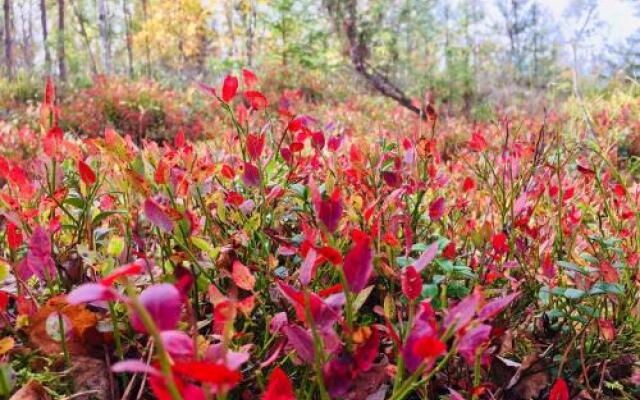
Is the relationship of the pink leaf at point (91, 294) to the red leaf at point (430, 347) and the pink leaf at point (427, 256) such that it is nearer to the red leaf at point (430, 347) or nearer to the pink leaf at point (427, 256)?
the red leaf at point (430, 347)

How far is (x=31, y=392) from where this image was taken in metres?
0.76

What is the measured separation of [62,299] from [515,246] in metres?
0.94

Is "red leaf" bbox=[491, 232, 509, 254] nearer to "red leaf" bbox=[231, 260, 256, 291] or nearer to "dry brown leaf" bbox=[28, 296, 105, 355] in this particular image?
"red leaf" bbox=[231, 260, 256, 291]

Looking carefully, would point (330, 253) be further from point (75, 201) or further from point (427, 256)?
point (75, 201)

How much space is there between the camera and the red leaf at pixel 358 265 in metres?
0.59

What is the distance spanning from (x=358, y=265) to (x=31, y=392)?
505 mm

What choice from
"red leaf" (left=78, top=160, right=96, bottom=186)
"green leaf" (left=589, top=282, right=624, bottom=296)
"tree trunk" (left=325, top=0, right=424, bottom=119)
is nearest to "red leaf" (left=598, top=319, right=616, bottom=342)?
"green leaf" (left=589, top=282, right=624, bottom=296)

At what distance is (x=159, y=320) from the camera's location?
0.43m

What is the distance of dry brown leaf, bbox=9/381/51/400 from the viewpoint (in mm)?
743

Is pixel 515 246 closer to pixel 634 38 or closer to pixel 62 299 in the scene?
pixel 62 299

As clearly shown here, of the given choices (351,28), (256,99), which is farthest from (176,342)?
(351,28)

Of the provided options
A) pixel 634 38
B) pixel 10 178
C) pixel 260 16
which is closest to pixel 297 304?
pixel 10 178

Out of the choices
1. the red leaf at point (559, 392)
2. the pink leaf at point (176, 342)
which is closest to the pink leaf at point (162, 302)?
the pink leaf at point (176, 342)

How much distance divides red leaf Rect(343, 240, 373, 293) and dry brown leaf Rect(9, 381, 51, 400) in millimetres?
483
